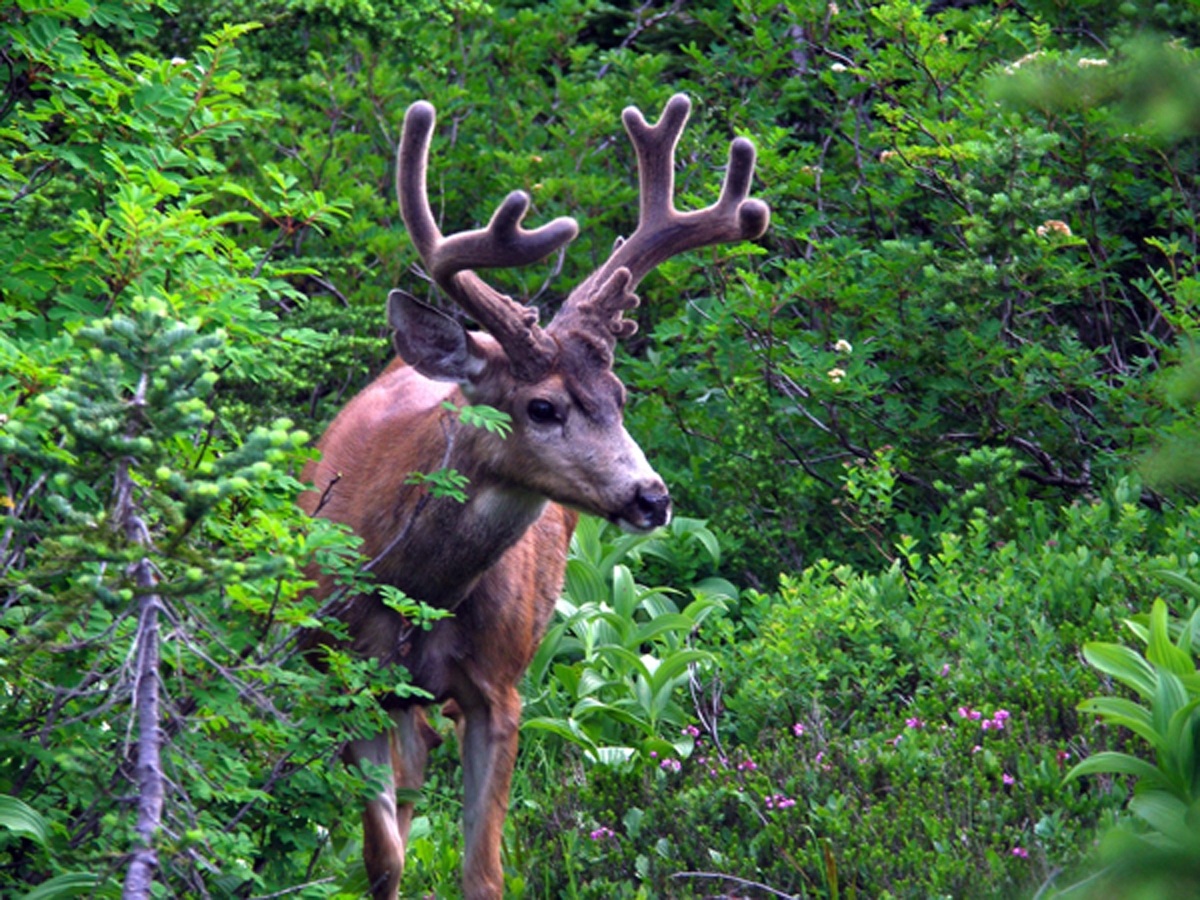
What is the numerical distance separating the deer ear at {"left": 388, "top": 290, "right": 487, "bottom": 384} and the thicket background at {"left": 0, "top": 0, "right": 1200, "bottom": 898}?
41 centimetres

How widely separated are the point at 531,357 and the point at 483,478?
454 mm

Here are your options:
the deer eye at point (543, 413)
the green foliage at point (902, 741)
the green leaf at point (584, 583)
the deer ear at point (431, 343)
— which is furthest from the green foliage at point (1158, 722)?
the green leaf at point (584, 583)

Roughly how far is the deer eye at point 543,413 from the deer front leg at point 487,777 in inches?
41.7

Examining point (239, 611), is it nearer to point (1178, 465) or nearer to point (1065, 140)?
point (1178, 465)

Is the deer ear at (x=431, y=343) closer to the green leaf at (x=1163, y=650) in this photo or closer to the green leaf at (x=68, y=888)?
the green leaf at (x=68, y=888)

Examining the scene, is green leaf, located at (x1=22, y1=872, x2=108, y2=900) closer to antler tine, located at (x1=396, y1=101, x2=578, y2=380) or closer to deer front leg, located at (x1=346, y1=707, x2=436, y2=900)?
deer front leg, located at (x1=346, y1=707, x2=436, y2=900)

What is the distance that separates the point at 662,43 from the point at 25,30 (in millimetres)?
6572

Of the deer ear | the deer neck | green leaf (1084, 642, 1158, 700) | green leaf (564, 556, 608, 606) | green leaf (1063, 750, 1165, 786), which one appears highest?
the deer ear

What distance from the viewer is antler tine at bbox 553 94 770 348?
5969 millimetres

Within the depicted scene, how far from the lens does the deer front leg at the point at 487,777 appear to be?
18.4 feet

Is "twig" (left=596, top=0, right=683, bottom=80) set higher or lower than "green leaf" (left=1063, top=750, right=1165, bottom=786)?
higher

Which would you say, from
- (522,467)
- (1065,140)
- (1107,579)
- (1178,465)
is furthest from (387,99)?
(1178,465)

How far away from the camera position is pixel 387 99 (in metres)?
9.63

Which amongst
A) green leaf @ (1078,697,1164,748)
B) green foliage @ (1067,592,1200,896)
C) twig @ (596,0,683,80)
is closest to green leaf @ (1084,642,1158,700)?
green foliage @ (1067,592,1200,896)
